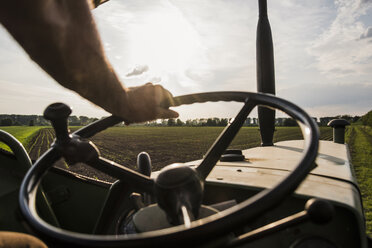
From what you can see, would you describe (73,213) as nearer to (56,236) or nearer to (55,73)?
(55,73)

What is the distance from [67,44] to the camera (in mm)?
821

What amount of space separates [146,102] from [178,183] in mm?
495

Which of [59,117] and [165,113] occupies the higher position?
[59,117]

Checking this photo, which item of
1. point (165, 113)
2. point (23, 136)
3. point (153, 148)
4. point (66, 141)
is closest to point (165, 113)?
point (165, 113)

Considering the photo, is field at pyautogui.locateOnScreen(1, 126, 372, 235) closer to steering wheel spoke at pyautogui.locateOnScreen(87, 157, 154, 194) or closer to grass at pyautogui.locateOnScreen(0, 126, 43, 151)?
grass at pyautogui.locateOnScreen(0, 126, 43, 151)

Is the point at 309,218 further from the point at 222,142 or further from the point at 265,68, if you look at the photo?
the point at 265,68

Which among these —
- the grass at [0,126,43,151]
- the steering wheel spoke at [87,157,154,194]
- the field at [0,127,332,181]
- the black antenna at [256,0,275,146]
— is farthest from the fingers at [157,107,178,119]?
the grass at [0,126,43,151]

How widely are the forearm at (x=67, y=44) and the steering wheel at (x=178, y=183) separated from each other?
118mm

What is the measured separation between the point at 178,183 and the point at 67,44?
1.64 ft

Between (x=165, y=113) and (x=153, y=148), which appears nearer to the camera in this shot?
(x=165, y=113)

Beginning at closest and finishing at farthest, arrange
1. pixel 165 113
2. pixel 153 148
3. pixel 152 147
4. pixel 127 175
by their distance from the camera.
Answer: pixel 127 175, pixel 165 113, pixel 153 148, pixel 152 147

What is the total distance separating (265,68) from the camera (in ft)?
8.96

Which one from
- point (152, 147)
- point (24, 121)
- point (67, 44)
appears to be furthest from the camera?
point (24, 121)

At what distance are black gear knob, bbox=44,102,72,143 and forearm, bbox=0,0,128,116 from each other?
8cm
